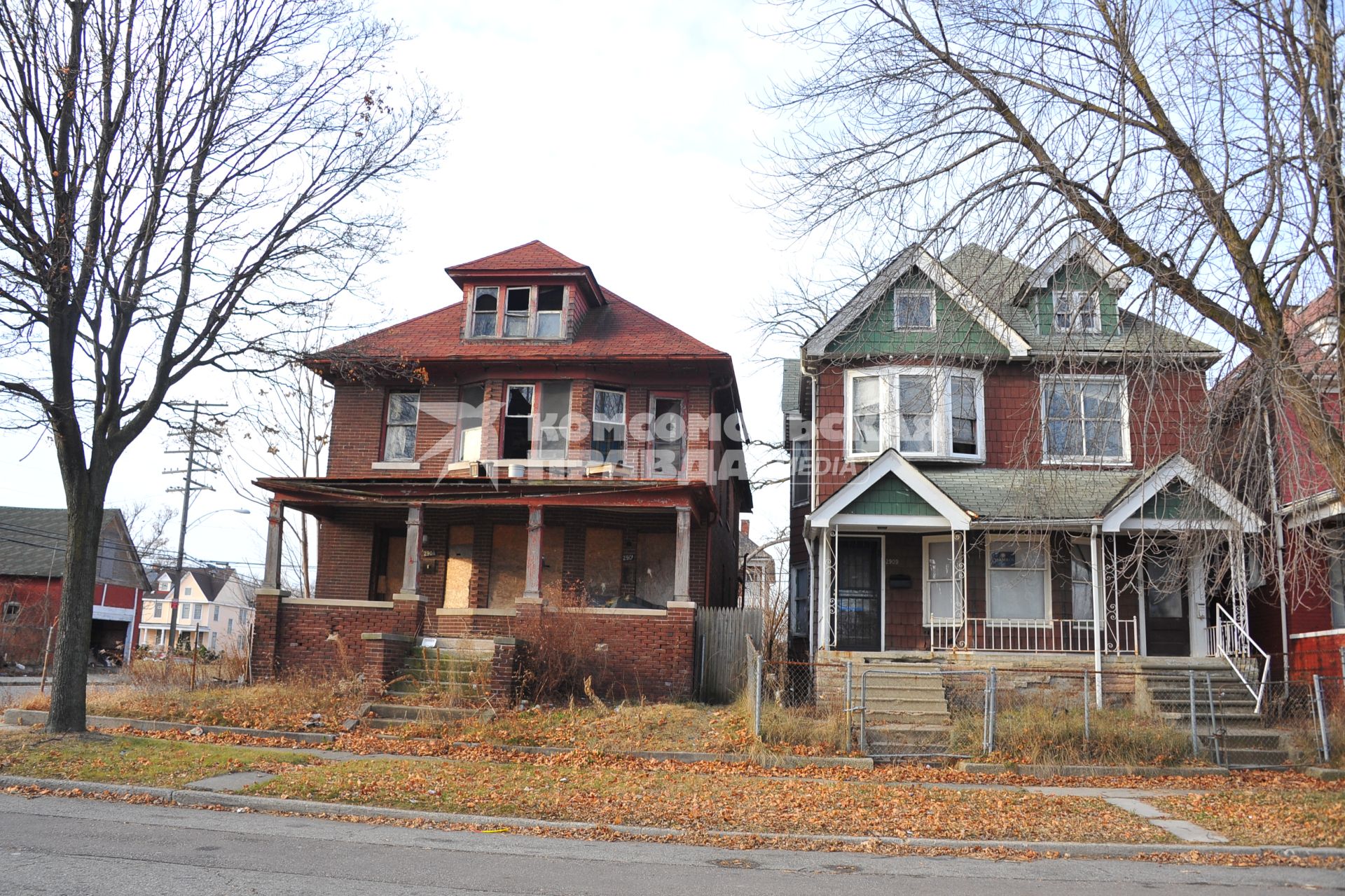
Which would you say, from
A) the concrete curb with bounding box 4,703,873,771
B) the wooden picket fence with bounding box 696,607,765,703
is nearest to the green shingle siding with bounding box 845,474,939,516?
the wooden picket fence with bounding box 696,607,765,703

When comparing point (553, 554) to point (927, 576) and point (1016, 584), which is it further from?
point (1016, 584)

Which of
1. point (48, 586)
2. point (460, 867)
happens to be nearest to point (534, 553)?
point (460, 867)

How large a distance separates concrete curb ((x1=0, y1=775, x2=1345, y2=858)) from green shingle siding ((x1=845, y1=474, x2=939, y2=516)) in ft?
29.0

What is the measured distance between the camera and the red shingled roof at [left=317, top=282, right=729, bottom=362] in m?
22.5

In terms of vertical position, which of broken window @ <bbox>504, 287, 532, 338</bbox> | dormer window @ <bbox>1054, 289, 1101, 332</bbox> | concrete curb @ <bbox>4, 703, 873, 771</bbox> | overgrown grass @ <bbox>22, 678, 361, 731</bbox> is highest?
broken window @ <bbox>504, 287, 532, 338</bbox>

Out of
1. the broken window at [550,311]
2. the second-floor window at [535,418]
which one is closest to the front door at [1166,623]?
the second-floor window at [535,418]

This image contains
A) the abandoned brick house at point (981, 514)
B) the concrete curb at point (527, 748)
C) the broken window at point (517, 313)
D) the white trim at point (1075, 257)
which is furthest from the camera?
the broken window at point (517, 313)

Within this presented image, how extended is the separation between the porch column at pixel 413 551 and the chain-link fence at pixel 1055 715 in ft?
22.9

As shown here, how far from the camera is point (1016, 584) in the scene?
19484 mm

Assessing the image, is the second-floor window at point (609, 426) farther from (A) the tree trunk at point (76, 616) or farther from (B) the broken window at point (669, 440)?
(A) the tree trunk at point (76, 616)

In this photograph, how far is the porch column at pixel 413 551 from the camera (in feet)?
65.4

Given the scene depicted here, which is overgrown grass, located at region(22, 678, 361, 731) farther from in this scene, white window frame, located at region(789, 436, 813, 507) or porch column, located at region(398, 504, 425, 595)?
white window frame, located at region(789, 436, 813, 507)

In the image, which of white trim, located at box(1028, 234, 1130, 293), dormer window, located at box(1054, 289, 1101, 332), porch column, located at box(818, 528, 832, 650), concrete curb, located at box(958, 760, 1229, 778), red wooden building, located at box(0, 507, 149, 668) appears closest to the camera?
dormer window, located at box(1054, 289, 1101, 332)

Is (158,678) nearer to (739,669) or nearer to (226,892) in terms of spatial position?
(739,669)
